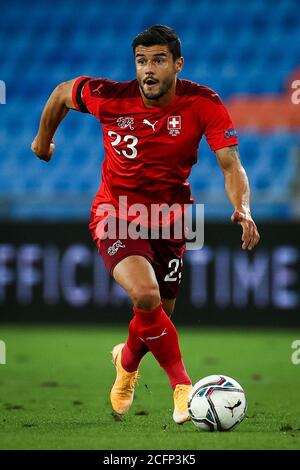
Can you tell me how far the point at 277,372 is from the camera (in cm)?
767

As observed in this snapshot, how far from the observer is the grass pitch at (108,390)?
14.4ft

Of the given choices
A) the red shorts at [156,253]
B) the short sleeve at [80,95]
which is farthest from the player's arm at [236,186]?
the short sleeve at [80,95]

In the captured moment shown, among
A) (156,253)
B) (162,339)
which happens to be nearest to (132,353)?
(162,339)

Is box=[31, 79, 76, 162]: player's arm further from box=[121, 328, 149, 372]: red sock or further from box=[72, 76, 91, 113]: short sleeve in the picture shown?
box=[121, 328, 149, 372]: red sock

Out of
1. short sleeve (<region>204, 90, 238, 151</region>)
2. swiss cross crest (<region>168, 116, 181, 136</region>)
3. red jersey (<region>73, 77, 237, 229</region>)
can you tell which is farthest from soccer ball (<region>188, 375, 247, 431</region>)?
swiss cross crest (<region>168, 116, 181, 136</region>)

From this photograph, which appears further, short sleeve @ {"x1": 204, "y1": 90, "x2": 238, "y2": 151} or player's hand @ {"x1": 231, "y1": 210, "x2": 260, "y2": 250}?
short sleeve @ {"x1": 204, "y1": 90, "x2": 238, "y2": 151}

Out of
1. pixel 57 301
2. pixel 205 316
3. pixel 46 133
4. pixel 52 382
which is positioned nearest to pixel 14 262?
pixel 57 301

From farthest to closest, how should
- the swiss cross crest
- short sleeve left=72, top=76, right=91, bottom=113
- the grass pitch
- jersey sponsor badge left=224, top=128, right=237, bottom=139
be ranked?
short sleeve left=72, top=76, right=91, bottom=113 → the swiss cross crest → jersey sponsor badge left=224, top=128, right=237, bottom=139 → the grass pitch

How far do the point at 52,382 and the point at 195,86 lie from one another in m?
2.54

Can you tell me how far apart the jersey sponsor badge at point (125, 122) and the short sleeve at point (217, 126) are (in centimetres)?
39

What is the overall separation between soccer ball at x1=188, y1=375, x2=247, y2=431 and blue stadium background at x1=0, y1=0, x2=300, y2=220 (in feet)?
22.1

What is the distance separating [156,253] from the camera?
18.0ft

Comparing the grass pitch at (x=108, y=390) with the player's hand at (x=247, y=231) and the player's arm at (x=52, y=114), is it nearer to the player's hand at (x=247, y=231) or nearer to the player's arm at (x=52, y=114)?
the player's hand at (x=247, y=231)

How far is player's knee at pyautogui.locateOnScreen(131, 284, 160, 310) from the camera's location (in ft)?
16.3
